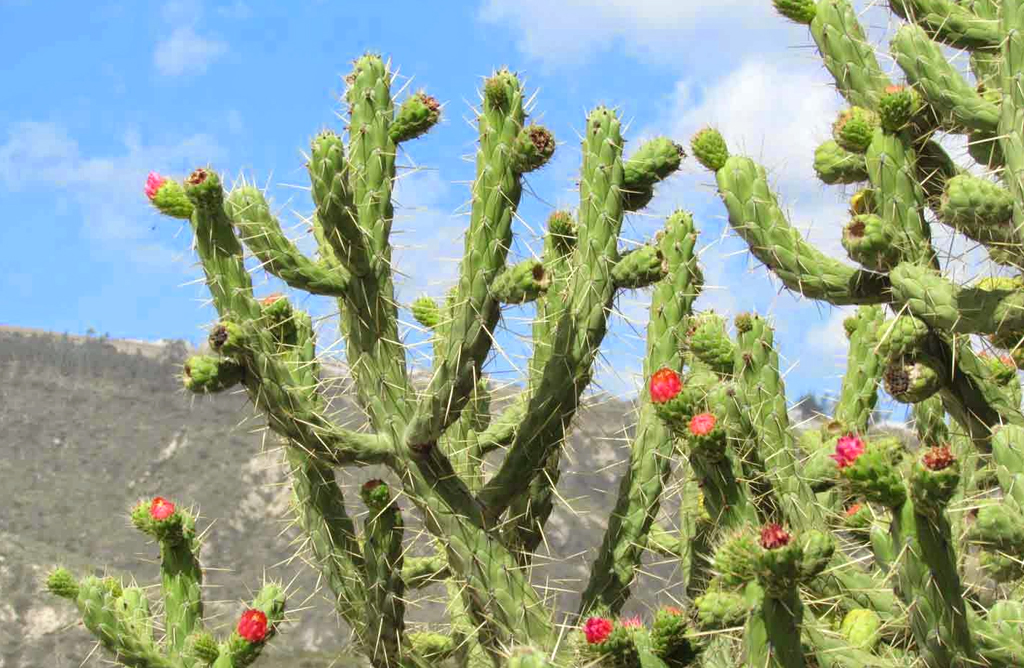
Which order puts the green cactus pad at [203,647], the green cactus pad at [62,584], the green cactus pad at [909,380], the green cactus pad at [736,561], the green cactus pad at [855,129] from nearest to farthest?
the green cactus pad at [736,561]
the green cactus pad at [909,380]
the green cactus pad at [855,129]
the green cactus pad at [203,647]
the green cactus pad at [62,584]

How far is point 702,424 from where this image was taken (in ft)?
11.3

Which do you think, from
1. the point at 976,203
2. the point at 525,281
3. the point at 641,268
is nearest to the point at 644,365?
the point at 641,268

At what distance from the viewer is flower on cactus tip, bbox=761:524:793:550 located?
2.96 metres

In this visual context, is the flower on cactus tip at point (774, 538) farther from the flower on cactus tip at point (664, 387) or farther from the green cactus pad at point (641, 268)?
the green cactus pad at point (641, 268)

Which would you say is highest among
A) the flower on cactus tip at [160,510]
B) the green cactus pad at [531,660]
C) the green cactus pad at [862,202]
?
the green cactus pad at [862,202]

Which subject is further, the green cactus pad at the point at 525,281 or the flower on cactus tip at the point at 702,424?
the green cactus pad at the point at 525,281

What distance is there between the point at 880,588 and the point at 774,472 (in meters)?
0.59

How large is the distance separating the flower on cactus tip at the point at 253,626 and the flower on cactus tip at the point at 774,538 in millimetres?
2334

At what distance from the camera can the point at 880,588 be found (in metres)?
4.63

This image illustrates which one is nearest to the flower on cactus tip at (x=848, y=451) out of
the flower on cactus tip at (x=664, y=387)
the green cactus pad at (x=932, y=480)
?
the green cactus pad at (x=932, y=480)

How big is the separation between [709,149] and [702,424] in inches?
62.0

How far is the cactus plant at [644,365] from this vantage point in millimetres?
3922

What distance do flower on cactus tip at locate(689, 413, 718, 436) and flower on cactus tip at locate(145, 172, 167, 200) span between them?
76.7 inches

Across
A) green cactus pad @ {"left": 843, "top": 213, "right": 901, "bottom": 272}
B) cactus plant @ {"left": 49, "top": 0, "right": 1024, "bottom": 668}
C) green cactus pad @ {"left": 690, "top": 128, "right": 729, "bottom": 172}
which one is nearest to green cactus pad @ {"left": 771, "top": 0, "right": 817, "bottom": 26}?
cactus plant @ {"left": 49, "top": 0, "right": 1024, "bottom": 668}
